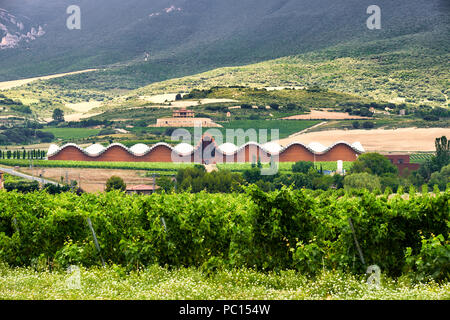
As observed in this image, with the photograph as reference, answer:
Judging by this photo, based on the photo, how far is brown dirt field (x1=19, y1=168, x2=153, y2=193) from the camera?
9388 centimetres

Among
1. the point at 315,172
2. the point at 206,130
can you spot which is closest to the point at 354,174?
the point at 315,172

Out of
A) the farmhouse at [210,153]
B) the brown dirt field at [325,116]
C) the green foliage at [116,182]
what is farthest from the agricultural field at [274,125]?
the green foliage at [116,182]

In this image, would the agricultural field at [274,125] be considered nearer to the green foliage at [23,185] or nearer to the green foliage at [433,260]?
the green foliage at [23,185]

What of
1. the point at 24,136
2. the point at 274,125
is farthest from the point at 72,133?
the point at 274,125

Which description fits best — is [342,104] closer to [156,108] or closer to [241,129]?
[241,129]

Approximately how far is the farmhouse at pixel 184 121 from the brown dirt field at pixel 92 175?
28.9 meters

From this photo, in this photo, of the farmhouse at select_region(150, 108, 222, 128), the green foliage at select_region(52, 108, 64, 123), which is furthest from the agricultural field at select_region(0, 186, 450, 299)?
the green foliage at select_region(52, 108, 64, 123)

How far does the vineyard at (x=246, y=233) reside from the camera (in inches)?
476

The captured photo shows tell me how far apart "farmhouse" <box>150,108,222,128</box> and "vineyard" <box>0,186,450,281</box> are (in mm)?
109709

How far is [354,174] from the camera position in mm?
87875

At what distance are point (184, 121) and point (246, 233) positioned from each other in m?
115

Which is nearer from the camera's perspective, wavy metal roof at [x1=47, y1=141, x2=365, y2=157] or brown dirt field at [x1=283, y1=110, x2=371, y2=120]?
wavy metal roof at [x1=47, y1=141, x2=365, y2=157]

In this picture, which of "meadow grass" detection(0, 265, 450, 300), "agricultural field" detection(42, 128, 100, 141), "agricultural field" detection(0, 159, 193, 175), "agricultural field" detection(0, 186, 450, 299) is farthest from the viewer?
"agricultural field" detection(42, 128, 100, 141)

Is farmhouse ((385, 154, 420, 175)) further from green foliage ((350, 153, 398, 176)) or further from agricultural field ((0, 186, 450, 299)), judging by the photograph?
agricultural field ((0, 186, 450, 299))
